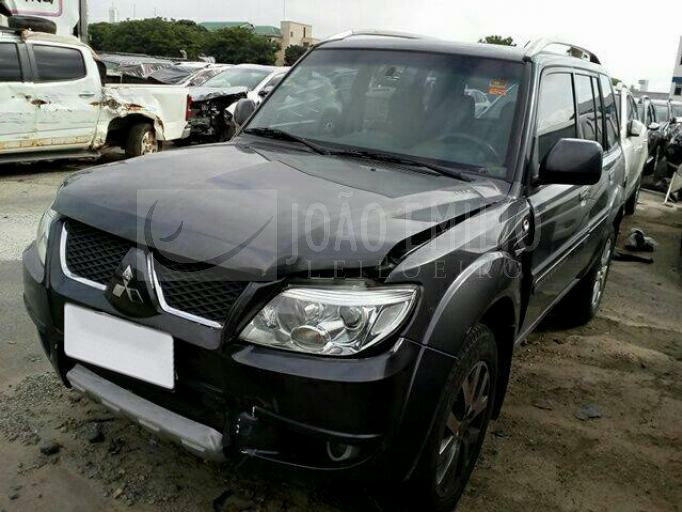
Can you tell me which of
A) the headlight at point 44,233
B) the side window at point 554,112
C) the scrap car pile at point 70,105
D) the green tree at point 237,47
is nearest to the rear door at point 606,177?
the side window at point 554,112

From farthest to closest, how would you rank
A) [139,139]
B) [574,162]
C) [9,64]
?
[139,139] < [9,64] < [574,162]

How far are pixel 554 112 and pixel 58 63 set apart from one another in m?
7.41

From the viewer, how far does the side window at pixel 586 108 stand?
3623mm

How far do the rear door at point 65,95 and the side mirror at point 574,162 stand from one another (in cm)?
746

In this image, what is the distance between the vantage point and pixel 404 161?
2.81 m

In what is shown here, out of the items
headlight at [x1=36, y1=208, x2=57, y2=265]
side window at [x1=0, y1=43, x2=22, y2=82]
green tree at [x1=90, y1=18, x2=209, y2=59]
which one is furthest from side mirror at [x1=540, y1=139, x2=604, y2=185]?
green tree at [x1=90, y1=18, x2=209, y2=59]

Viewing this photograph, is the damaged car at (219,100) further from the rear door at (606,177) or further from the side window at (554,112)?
the side window at (554,112)

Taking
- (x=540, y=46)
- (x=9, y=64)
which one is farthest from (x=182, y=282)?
(x=9, y=64)

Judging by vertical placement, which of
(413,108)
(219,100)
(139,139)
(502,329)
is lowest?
(139,139)

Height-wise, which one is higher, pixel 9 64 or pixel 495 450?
pixel 9 64

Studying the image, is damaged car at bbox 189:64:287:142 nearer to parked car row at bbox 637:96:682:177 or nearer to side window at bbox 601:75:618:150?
parked car row at bbox 637:96:682:177

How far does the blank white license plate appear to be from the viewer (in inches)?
77.8

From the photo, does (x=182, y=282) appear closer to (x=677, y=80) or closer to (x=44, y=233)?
(x=44, y=233)

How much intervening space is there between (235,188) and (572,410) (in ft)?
7.21
